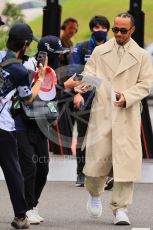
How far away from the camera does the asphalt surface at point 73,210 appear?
9636 mm

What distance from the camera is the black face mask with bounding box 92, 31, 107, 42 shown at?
12.0m

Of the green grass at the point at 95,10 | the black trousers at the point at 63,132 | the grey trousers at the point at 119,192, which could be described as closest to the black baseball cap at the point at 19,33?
the grey trousers at the point at 119,192

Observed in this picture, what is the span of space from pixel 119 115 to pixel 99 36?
252 cm

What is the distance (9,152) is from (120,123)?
1217 millimetres

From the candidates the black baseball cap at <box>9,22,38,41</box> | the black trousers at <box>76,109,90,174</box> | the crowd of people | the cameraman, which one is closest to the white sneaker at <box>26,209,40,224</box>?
the crowd of people

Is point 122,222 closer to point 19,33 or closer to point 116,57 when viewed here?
point 116,57

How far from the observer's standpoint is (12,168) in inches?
355

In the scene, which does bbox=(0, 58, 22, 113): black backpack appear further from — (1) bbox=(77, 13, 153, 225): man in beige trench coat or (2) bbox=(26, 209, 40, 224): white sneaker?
(2) bbox=(26, 209, 40, 224): white sneaker

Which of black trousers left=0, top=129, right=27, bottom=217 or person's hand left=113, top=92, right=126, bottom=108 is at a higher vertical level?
person's hand left=113, top=92, right=126, bottom=108

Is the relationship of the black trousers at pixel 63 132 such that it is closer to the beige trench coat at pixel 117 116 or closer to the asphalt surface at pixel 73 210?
the asphalt surface at pixel 73 210

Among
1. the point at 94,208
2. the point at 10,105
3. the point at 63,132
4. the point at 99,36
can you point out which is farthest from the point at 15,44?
the point at 63,132

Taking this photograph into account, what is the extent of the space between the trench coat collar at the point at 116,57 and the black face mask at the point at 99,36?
2.18 meters

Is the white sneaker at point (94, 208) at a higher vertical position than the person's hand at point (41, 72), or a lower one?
lower

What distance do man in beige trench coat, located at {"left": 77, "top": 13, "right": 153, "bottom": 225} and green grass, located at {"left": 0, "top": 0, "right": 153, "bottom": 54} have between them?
5.55 m
